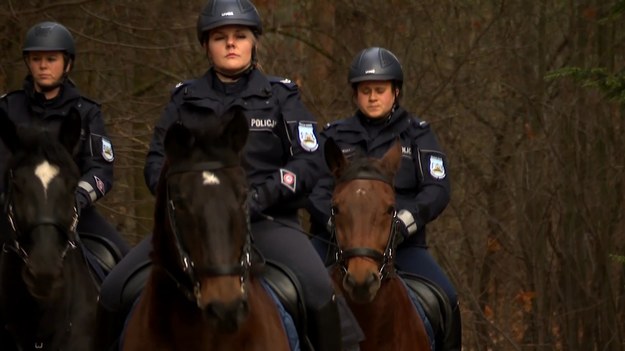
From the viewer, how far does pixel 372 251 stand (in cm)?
974

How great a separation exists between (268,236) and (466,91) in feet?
37.9

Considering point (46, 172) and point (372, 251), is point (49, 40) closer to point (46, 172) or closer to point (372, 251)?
point (46, 172)

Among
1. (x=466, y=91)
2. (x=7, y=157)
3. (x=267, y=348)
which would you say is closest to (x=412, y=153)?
(x=7, y=157)

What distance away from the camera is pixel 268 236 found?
8.20 m

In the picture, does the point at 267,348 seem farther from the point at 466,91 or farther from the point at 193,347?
the point at 466,91

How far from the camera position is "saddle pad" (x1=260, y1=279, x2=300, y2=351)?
7.89 metres

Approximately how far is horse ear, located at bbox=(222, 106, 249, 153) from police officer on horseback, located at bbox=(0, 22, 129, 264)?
331 cm

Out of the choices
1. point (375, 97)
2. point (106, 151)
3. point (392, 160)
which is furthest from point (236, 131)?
point (375, 97)

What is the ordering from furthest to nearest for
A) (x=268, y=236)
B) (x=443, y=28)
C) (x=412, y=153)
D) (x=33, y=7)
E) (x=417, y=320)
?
(x=443, y=28) → (x=33, y=7) → (x=412, y=153) → (x=417, y=320) → (x=268, y=236)

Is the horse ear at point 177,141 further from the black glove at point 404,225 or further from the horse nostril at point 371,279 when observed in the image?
the black glove at point 404,225

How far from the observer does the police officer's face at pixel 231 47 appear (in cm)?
844

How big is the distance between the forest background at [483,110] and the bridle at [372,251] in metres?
7.12

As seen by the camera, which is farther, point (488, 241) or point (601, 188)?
point (488, 241)

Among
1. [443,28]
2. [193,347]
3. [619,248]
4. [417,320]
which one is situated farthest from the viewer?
[443,28]
